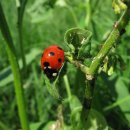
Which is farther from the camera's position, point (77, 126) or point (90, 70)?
point (77, 126)

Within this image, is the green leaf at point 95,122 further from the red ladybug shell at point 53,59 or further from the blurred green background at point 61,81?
the blurred green background at point 61,81

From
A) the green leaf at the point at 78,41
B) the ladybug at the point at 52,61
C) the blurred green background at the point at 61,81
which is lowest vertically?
the blurred green background at the point at 61,81

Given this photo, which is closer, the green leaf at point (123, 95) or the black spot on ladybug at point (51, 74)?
the black spot on ladybug at point (51, 74)

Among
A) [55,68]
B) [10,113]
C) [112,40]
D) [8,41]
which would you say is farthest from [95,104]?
[112,40]

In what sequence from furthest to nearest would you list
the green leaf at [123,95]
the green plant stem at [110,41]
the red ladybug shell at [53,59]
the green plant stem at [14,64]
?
the green leaf at [123,95]
the green plant stem at [14,64]
the red ladybug shell at [53,59]
the green plant stem at [110,41]

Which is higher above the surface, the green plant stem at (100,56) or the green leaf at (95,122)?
the green plant stem at (100,56)

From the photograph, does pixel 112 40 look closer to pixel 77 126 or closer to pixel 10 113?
pixel 77 126

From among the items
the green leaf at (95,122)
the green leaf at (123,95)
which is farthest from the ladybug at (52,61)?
the green leaf at (123,95)
